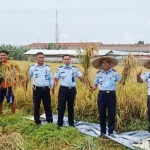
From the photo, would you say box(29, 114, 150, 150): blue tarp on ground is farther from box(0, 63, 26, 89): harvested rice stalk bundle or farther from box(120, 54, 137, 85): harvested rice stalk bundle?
box(120, 54, 137, 85): harvested rice stalk bundle

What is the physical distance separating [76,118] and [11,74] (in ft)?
5.66

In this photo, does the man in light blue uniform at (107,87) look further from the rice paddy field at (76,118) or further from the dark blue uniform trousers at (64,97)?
the dark blue uniform trousers at (64,97)

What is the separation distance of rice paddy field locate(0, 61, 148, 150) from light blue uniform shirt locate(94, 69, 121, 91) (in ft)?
2.85

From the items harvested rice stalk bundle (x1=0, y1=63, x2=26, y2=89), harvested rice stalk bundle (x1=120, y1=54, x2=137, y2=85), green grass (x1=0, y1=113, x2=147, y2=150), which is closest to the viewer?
green grass (x1=0, y1=113, x2=147, y2=150)

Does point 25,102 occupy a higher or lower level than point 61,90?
lower

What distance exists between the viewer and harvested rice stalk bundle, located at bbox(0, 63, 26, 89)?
6.48 metres

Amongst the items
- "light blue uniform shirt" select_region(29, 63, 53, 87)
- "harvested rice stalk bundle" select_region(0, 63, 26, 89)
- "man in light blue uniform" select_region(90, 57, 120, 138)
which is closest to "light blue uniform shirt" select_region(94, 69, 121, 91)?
"man in light blue uniform" select_region(90, 57, 120, 138)

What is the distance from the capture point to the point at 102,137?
208 inches

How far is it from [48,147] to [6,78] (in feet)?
7.17

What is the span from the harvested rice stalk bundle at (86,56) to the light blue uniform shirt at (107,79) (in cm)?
120

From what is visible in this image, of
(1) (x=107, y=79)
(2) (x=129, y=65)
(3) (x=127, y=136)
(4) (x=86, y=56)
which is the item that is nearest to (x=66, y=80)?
(1) (x=107, y=79)

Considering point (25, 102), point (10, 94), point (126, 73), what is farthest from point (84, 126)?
point (25, 102)

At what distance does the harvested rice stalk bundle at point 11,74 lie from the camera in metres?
6.48

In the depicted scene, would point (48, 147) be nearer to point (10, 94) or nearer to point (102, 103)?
point (102, 103)
